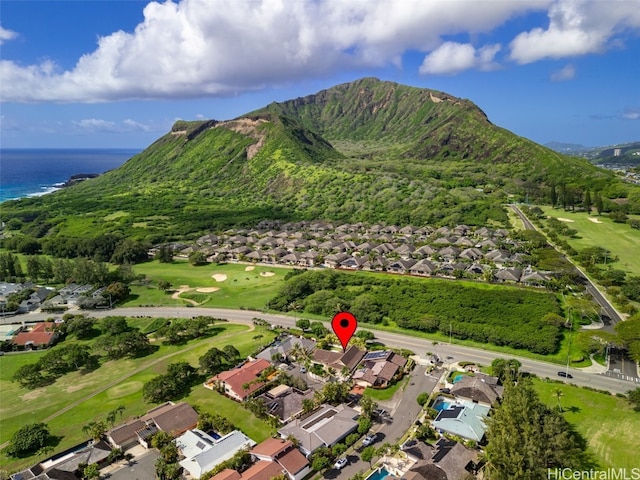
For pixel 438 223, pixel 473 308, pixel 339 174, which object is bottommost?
pixel 473 308

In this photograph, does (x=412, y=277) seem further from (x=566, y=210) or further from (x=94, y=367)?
(x=566, y=210)

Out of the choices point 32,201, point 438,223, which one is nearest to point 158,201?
point 32,201

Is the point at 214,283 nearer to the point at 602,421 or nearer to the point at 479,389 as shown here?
the point at 479,389

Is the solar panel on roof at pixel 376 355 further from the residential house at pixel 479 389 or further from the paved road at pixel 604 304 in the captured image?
the paved road at pixel 604 304

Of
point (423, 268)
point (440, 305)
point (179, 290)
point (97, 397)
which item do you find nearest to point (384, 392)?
point (440, 305)

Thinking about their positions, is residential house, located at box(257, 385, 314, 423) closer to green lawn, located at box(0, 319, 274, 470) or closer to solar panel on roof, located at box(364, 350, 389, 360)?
green lawn, located at box(0, 319, 274, 470)

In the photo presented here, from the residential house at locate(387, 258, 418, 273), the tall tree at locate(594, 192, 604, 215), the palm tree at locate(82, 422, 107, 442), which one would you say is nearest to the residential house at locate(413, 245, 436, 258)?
the residential house at locate(387, 258, 418, 273)
